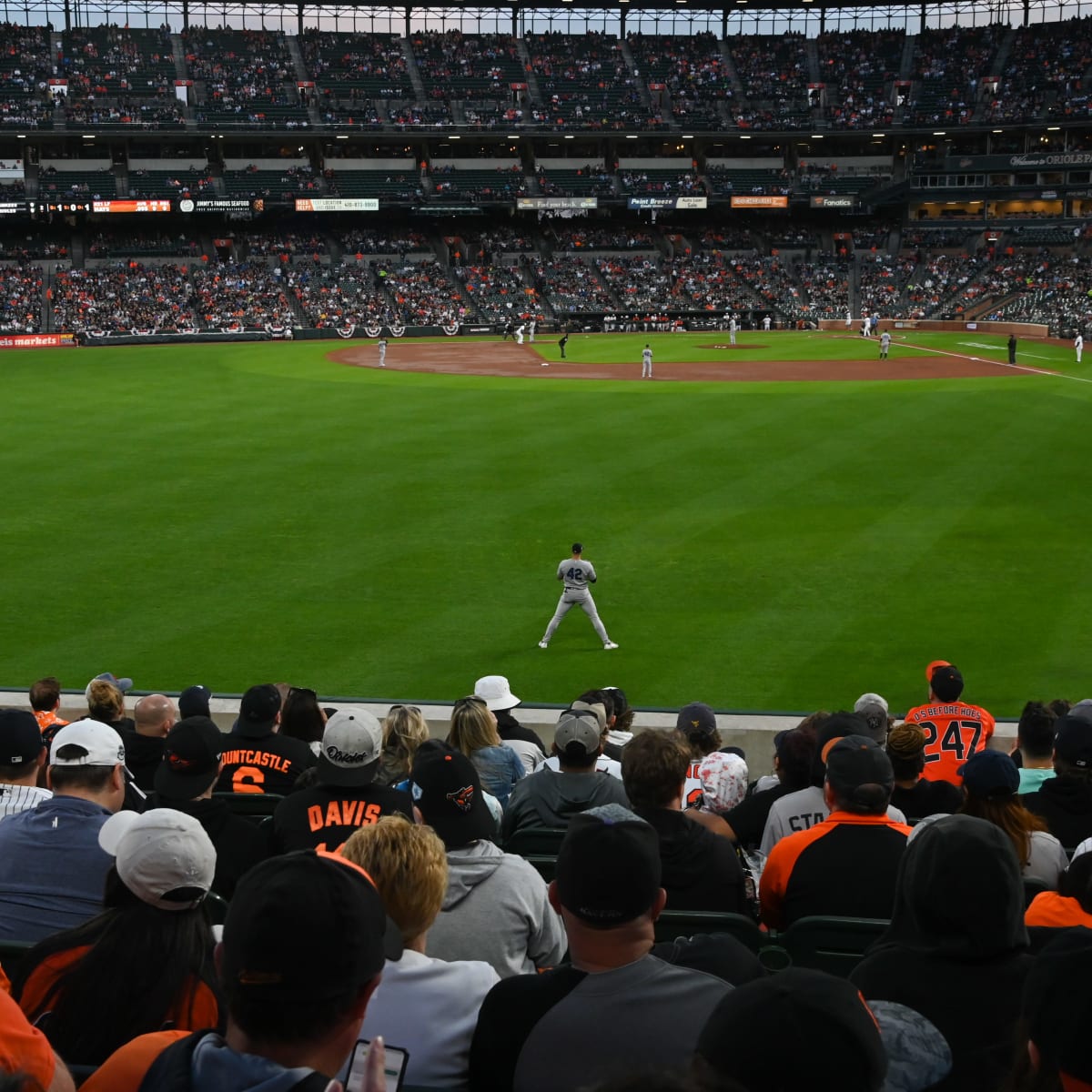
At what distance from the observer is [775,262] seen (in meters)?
90.2

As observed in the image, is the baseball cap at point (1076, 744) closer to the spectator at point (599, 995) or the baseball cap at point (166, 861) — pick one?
the spectator at point (599, 995)

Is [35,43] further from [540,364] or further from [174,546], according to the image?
[174,546]

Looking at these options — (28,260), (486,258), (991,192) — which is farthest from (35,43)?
(991,192)

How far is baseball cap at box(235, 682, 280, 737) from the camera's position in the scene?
9.05 meters

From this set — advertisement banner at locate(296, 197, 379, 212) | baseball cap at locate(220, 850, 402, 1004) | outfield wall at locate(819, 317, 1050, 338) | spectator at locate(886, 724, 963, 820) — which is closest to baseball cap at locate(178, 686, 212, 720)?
spectator at locate(886, 724, 963, 820)

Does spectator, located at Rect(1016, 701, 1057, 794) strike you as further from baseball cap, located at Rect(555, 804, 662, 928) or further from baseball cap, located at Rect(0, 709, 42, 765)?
baseball cap, located at Rect(0, 709, 42, 765)

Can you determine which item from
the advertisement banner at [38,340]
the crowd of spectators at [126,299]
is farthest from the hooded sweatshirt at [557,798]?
the crowd of spectators at [126,299]

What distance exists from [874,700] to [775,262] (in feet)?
277

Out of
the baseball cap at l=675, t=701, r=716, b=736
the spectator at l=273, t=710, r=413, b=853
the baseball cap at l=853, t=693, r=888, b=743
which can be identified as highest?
the spectator at l=273, t=710, r=413, b=853

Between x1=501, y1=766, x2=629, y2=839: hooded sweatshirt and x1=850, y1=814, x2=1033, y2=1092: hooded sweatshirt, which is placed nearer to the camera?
x1=850, y1=814, x2=1033, y2=1092: hooded sweatshirt

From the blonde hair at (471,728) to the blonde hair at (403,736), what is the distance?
27 centimetres

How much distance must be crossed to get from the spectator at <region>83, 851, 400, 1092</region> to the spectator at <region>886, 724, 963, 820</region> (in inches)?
219

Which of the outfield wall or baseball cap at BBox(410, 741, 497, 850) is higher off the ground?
baseball cap at BBox(410, 741, 497, 850)

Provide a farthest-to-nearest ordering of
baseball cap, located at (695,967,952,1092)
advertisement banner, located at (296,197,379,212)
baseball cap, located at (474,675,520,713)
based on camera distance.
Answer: advertisement banner, located at (296,197,379,212)
baseball cap, located at (474,675,520,713)
baseball cap, located at (695,967,952,1092)
